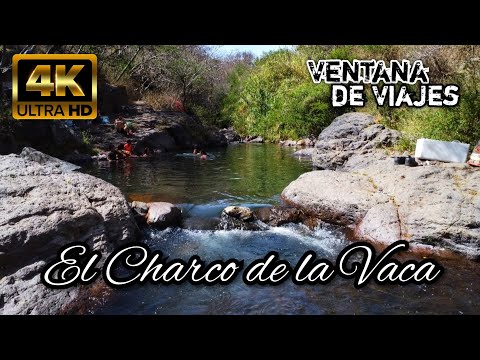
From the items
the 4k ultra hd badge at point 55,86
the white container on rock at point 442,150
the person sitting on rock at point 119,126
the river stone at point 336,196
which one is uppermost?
the 4k ultra hd badge at point 55,86

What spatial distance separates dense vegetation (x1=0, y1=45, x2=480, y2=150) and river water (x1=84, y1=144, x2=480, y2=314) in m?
6.30

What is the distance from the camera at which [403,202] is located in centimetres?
766

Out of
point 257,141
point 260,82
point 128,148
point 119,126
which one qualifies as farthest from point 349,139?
point 260,82

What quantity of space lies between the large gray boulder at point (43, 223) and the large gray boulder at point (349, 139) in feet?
30.2

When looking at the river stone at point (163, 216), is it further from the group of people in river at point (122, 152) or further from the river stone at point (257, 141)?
the river stone at point (257, 141)

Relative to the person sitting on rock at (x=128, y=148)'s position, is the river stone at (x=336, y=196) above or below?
below

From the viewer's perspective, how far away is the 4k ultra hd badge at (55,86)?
5723 mm

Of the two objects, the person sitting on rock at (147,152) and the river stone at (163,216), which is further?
the person sitting on rock at (147,152)

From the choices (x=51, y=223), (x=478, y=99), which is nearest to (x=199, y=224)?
(x=51, y=223)

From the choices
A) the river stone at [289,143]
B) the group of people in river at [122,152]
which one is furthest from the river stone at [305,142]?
the group of people in river at [122,152]

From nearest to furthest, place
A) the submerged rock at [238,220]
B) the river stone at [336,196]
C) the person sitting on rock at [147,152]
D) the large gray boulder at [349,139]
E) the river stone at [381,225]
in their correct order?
1. the river stone at [381,225]
2. the river stone at [336,196]
3. the submerged rock at [238,220]
4. the large gray boulder at [349,139]
5. the person sitting on rock at [147,152]

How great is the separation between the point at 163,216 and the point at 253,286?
3117 millimetres

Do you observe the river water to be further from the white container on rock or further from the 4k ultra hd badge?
the white container on rock

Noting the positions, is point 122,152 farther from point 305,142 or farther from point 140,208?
point 305,142
